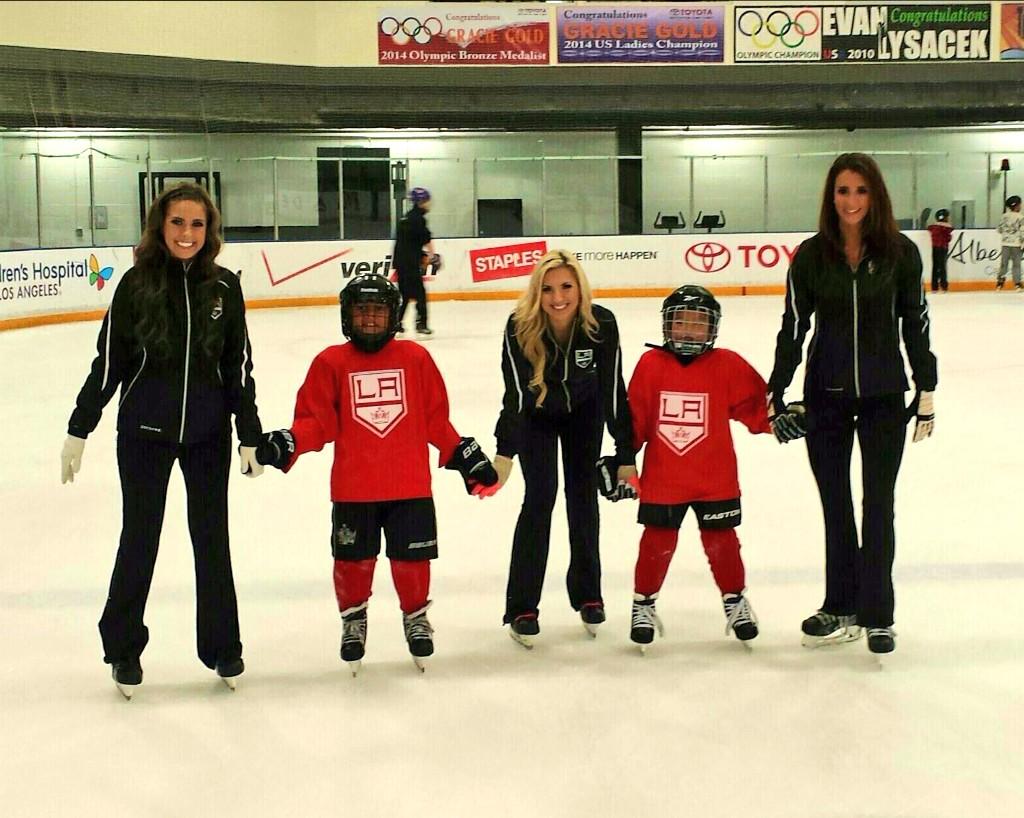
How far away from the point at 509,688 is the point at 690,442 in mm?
797

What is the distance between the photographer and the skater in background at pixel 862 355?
11.2ft

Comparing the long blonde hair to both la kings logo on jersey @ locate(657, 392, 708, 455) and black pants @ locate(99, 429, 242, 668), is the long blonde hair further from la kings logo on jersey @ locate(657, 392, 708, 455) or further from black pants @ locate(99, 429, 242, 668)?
black pants @ locate(99, 429, 242, 668)

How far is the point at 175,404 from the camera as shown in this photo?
126 inches

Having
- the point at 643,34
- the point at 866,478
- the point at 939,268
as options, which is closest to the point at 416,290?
the point at 939,268

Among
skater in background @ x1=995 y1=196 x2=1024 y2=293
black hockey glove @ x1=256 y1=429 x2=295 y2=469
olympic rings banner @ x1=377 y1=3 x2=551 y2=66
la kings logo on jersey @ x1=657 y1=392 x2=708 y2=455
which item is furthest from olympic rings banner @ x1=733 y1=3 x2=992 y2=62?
black hockey glove @ x1=256 y1=429 x2=295 y2=469

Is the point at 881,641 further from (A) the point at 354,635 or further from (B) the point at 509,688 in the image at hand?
(A) the point at 354,635

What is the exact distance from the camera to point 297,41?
2.82 metres

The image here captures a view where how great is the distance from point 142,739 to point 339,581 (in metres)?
0.66

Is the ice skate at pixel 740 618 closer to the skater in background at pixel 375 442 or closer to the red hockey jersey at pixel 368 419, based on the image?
the skater in background at pixel 375 442

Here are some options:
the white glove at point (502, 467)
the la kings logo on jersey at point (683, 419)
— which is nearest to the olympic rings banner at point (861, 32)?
the la kings logo on jersey at point (683, 419)

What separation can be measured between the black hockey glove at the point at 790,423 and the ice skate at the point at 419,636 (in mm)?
1008

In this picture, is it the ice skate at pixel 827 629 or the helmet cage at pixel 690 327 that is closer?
the helmet cage at pixel 690 327

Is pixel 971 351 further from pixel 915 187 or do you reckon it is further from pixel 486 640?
pixel 915 187

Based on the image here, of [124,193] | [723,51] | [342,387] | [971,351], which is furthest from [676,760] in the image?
[723,51]
